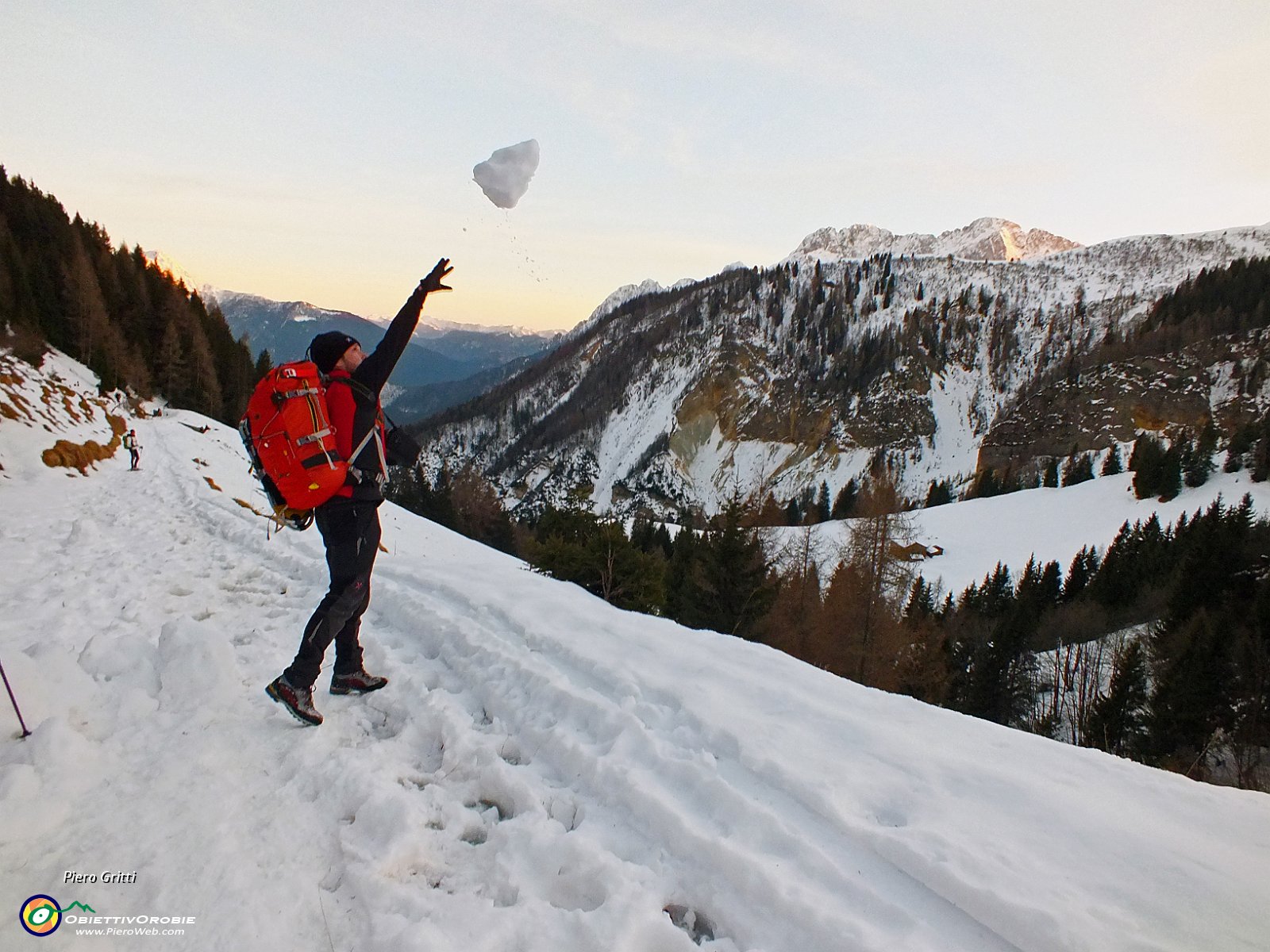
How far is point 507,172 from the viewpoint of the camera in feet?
24.7

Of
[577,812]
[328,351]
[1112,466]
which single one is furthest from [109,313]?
[1112,466]

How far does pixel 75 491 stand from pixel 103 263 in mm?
50573

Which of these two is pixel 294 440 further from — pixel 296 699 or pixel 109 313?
pixel 109 313

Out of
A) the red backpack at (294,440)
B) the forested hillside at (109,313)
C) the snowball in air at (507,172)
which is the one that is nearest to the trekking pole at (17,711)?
the red backpack at (294,440)

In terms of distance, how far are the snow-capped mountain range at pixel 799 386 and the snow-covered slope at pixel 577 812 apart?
113 meters

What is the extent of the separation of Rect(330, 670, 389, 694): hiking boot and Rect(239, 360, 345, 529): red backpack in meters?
1.31

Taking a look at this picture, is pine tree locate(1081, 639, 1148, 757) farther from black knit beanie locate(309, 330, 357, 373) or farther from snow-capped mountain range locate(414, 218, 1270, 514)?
snow-capped mountain range locate(414, 218, 1270, 514)

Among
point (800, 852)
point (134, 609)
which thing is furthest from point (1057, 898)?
point (134, 609)

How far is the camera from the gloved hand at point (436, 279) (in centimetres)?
404

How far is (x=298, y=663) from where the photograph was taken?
3637mm

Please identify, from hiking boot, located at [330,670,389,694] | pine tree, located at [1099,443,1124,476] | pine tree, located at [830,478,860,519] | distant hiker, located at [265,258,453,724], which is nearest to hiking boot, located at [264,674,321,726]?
distant hiker, located at [265,258,453,724]

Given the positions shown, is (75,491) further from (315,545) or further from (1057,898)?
(1057,898)

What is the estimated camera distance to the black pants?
12.0 feet

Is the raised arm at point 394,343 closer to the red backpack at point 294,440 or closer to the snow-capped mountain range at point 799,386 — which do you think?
the red backpack at point 294,440
